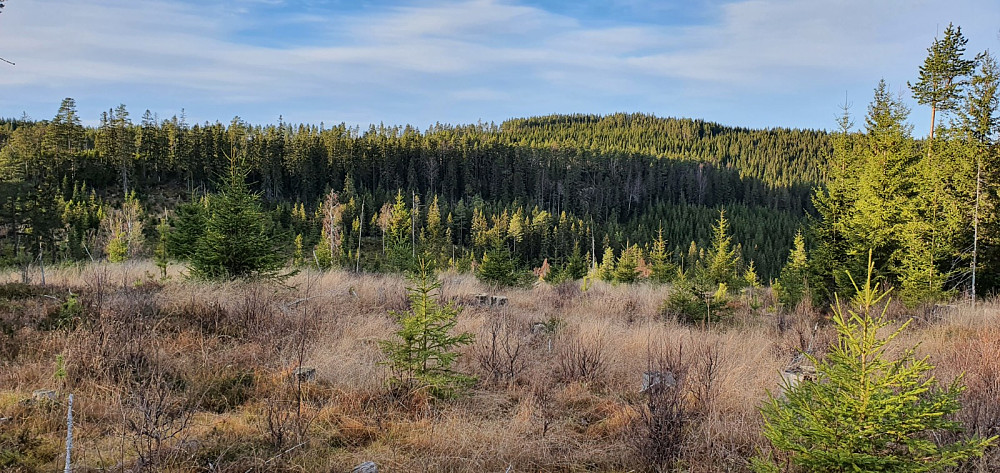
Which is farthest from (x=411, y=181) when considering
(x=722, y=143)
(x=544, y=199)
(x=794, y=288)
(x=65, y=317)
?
(x=722, y=143)

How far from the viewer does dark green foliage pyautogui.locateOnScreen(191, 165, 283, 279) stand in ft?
28.0

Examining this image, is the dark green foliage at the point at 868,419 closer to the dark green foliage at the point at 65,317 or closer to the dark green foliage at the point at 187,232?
the dark green foliage at the point at 65,317

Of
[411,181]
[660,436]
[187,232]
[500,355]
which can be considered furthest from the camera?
[411,181]

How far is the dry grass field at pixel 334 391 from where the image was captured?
3742 mm

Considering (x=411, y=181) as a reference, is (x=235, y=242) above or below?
below

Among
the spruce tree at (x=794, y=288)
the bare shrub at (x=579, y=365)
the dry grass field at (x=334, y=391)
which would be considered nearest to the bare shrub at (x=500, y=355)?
the dry grass field at (x=334, y=391)

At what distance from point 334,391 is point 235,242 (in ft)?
16.4

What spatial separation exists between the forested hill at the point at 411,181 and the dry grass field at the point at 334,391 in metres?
24.3

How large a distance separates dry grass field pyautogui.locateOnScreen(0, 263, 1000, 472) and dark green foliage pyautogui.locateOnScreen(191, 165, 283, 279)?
548 mm

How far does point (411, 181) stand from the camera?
8888 cm

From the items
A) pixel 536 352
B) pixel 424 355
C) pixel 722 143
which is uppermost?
pixel 722 143

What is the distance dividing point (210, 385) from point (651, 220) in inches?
3885

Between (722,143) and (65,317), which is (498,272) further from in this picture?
(722,143)

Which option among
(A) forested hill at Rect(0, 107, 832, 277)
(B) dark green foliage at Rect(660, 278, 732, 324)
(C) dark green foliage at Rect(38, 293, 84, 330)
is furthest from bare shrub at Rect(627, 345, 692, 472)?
(A) forested hill at Rect(0, 107, 832, 277)
